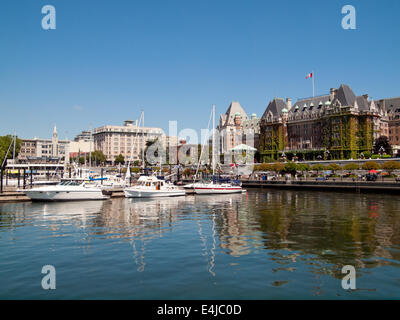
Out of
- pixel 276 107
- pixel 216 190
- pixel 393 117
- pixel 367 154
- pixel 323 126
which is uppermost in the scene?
pixel 276 107

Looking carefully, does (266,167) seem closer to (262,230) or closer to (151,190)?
(151,190)

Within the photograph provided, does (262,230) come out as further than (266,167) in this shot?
No

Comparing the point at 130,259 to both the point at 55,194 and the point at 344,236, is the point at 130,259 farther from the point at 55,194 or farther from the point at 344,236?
the point at 55,194

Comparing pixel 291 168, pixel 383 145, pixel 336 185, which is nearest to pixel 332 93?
pixel 383 145

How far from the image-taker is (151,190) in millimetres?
63625

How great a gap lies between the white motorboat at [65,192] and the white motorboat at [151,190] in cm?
578

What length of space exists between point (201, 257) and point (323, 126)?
452ft

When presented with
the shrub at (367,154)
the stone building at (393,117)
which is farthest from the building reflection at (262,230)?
the stone building at (393,117)

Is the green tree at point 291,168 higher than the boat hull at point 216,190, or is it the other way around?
the green tree at point 291,168

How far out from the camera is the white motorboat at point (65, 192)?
55.7 meters

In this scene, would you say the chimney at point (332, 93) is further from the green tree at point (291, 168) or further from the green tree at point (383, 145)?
the green tree at point (291, 168)

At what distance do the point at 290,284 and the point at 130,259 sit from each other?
9246mm

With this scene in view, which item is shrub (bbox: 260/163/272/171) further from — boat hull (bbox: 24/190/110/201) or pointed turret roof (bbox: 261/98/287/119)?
boat hull (bbox: 24/190/110/201)
